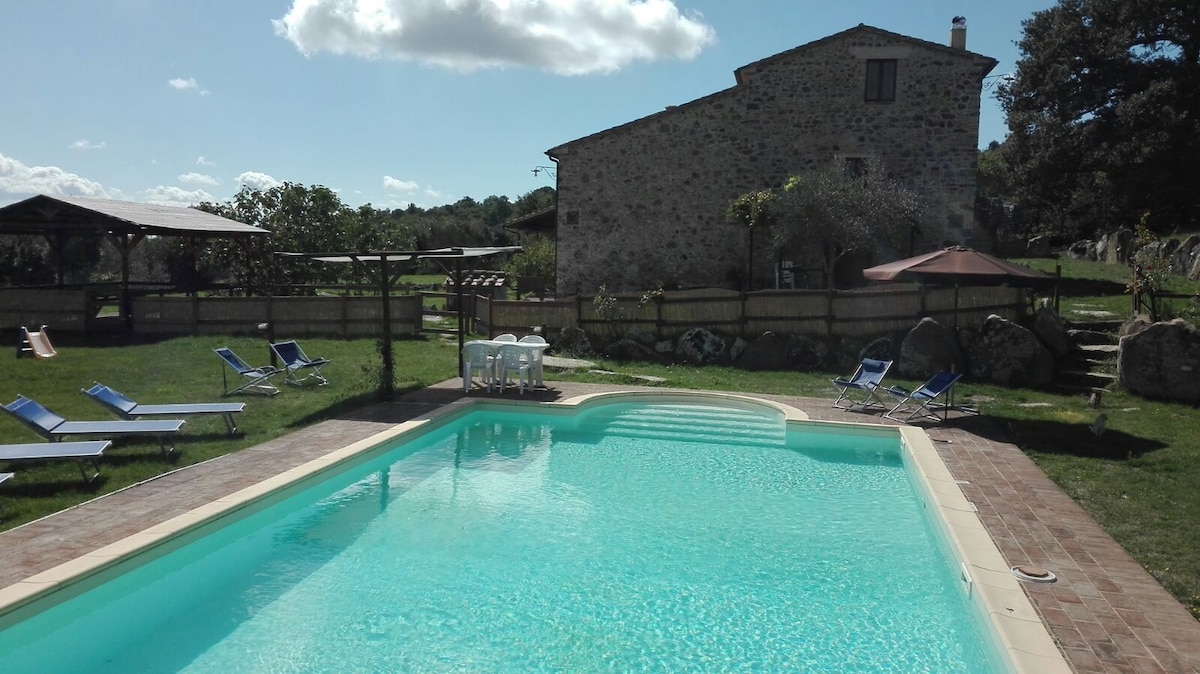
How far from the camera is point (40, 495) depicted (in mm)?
7043

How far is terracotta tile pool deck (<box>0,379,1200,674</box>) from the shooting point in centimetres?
462

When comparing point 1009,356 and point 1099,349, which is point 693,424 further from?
point 1099,349

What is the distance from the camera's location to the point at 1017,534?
21.1 feet

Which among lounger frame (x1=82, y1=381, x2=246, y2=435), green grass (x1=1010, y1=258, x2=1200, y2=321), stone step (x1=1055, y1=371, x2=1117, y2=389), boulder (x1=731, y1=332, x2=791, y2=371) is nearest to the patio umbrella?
stone step (x1=1055, y1=371, x2=1117, y2=389)

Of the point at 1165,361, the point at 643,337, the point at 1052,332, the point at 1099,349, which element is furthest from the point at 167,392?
the point at 1099,349

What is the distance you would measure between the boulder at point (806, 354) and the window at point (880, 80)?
30.4 feet

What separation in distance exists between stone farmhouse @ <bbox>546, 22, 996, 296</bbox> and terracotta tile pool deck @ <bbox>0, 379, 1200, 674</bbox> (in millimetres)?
12726

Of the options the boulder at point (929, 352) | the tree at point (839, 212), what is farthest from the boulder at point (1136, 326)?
the tree at point (839, 212)

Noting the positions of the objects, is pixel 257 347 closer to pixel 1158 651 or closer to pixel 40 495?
pixel 40 495

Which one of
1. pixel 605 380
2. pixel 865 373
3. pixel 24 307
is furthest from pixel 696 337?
pixel 24 307

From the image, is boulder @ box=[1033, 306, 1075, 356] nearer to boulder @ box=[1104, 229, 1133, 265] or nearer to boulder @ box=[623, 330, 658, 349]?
boulder @ box=[623, 330, 658, 349]

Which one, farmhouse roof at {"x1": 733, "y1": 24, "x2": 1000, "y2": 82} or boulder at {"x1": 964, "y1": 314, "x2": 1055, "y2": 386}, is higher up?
farmhouse roof at {"x1": 733, "y1": 24, "x2": 1000, "y2": 82}

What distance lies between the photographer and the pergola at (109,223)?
61.7 feet

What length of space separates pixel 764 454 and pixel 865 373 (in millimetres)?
3185
